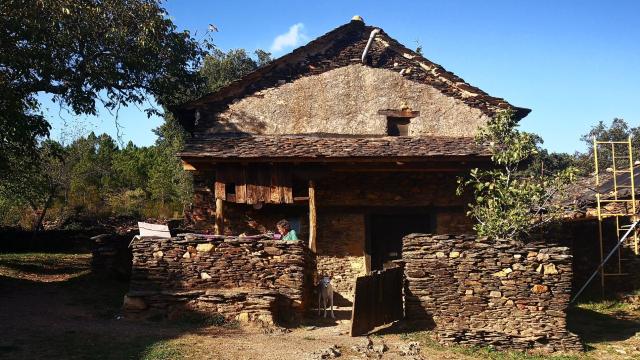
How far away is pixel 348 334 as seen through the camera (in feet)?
31.6

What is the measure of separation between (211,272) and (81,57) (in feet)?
26.6

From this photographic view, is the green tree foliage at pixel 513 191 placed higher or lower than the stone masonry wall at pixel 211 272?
higher

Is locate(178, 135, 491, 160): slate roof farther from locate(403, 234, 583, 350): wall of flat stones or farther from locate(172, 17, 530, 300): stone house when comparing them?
locate(403, 234, 583, 350): wall of flat stones

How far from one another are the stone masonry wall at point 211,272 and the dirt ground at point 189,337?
43cm

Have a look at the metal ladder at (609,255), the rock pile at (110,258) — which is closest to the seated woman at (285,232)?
the rock pile at (110,258)

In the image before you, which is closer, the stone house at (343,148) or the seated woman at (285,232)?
the seated woman at (285,232)

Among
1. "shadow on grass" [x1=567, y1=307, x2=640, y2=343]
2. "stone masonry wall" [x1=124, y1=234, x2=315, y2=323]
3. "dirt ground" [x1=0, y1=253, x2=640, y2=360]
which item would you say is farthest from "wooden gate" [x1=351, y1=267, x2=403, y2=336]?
"shadow on grass" [x1=567, y1=307, x2=640, y2=343]

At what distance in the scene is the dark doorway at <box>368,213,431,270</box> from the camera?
13586mm

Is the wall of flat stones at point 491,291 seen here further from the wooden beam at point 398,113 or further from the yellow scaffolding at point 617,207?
the yellow scaffolding at point 617,207

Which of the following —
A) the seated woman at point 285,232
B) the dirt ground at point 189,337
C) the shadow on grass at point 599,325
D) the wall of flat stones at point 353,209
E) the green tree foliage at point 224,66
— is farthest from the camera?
the green tree foliage at point 224,66

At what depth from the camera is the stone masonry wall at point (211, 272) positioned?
33.0 feet

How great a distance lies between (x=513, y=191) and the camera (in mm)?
10555

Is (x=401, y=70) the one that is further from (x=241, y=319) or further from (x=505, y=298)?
(x=241, y=319)

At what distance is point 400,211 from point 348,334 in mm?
4590
